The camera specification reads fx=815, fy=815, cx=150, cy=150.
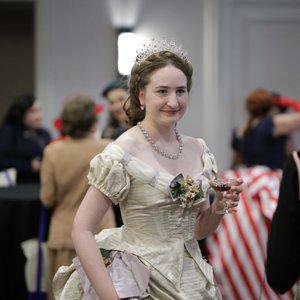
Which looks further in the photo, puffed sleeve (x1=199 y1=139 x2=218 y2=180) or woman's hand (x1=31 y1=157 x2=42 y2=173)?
woman's hand (x1=31 y1=157 x2=42 y2=173)

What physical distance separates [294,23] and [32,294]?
3.93 meters

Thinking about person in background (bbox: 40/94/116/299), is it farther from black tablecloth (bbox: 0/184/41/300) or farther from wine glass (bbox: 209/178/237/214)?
wine glass (bbox: 209/178/237/214)

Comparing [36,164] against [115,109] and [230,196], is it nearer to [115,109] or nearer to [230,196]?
[115,109]

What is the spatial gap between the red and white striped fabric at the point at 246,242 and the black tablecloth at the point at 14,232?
110cm

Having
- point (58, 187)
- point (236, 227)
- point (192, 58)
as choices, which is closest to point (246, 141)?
point (236, 227)

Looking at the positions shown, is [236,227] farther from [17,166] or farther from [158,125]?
[158,125]

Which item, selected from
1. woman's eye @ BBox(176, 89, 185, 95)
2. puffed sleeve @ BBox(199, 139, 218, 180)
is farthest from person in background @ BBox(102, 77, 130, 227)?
woman's eye @ BBox(176, 89, 185, 95)

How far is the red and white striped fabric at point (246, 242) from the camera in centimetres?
470

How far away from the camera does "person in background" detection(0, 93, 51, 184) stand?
18.5 feet

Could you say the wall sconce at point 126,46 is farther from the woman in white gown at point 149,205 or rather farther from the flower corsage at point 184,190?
the flower corsage at point 184,190

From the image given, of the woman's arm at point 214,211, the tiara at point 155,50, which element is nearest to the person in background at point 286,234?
the woman's arm at point 214,211

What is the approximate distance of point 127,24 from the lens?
734cm

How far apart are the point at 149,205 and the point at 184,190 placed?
0.11 meters

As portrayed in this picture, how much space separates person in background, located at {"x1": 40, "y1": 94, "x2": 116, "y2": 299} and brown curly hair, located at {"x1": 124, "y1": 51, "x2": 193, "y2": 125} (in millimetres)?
1920
